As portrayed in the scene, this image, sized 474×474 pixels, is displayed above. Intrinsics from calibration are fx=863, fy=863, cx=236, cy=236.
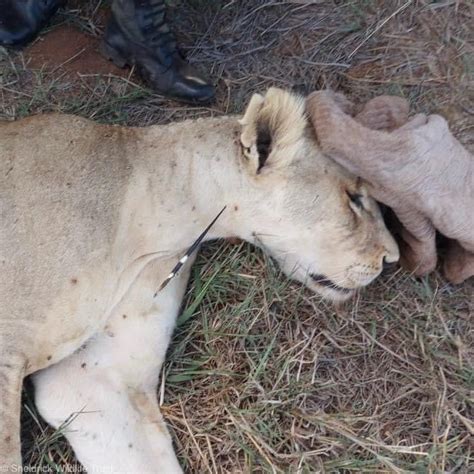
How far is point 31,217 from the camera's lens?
2.18 m

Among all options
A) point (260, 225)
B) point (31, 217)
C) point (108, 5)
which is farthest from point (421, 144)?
point (108, 5)

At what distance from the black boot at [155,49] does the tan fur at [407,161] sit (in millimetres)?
659

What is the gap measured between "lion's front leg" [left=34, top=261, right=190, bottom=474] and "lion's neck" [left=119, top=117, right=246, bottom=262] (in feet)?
0.32

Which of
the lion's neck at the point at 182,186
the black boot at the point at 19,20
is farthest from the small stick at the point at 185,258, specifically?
the black boot at the point at 19,20

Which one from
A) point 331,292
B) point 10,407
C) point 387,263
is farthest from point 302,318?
point 10,407

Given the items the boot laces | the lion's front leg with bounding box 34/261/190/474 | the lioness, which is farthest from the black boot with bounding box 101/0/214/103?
the lion's front leg with bounding box 34/261/190/474

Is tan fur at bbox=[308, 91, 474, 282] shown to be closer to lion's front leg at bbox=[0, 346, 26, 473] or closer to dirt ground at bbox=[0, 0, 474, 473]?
dirt ground at bbox=[0, 0, 474, 473]

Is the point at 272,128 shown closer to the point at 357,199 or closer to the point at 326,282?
the point at 357,199

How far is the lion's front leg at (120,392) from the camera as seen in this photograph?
2314 mm

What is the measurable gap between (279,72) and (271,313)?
3.01ft

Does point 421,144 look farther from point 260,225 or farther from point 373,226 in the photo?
point 260,225

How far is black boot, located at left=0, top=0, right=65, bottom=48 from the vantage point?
9.95 feet

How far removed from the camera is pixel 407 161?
7.45 feet

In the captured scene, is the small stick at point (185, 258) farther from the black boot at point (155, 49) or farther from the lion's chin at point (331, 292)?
the black boot at point (155, 49)
